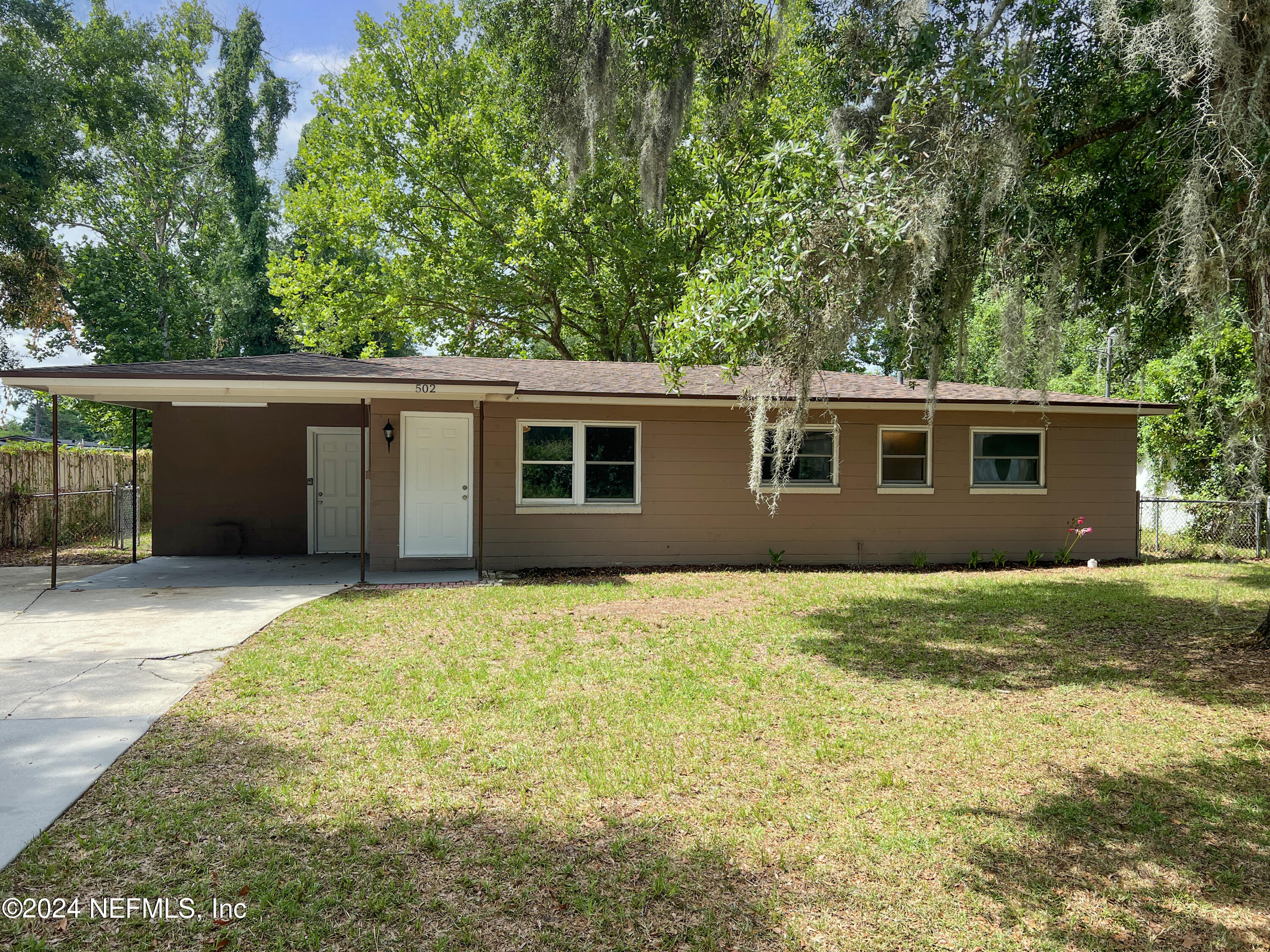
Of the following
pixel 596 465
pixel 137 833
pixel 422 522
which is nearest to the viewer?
pixel 137 833

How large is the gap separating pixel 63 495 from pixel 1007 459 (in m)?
14.7

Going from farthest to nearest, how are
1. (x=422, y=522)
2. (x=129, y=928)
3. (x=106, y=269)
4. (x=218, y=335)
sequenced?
1. (x=218, y=335)
2. (x=106, y=269)
3. (x=422, y=522)
4. (x=129, y=928)

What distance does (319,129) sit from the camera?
20469mm

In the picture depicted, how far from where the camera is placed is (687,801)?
11.6ft

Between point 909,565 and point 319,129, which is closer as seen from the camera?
point 909,565

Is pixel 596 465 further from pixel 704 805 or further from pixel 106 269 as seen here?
pixel 106 269

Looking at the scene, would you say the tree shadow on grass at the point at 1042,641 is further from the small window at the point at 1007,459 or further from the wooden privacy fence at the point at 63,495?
the wooden privacy fence at the point at 63,495

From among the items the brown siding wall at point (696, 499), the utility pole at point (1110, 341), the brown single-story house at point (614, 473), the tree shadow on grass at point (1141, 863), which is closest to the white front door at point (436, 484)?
the brown single-story house at point (614, 473)

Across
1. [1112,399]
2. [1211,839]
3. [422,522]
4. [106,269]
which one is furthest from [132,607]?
[106,269]

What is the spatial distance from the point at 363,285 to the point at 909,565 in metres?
15.5

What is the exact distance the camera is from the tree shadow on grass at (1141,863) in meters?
2.63

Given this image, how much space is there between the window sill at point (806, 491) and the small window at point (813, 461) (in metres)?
0.06

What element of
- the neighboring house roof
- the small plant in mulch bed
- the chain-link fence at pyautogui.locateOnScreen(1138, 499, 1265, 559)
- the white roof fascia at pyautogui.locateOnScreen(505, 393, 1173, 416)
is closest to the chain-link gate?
the neighboring house roof

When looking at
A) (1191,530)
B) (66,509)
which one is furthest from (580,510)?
(1191,530)
